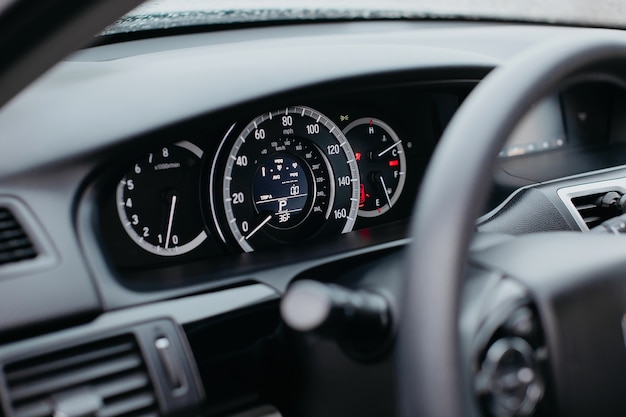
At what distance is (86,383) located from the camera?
1027 mm

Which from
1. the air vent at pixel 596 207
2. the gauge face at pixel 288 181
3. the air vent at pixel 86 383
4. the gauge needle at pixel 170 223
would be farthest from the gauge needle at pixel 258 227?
the air vent at pixel 596 207

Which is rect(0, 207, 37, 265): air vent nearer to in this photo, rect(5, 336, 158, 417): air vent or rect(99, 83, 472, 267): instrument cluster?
rect(5, 336, 158, 417): air vent

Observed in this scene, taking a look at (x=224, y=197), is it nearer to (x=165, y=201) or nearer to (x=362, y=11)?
(x=165, y=201)

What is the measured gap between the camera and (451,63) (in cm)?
152

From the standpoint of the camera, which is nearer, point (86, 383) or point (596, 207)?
point (86, 383)

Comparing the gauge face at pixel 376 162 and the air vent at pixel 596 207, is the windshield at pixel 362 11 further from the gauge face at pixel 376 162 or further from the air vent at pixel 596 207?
the air vent at pixel 596 207

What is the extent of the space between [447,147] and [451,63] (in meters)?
0.74

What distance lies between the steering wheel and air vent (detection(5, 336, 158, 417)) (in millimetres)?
429

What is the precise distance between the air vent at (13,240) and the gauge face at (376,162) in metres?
0.86

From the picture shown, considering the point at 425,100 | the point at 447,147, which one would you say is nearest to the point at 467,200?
the point at 447,147

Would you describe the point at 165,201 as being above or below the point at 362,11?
below

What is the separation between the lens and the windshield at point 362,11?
1601 millimetres

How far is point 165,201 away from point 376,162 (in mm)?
551

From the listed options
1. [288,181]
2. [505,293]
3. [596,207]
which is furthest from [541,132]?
[505,293]
